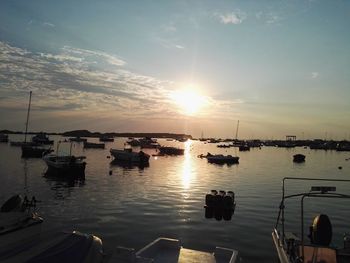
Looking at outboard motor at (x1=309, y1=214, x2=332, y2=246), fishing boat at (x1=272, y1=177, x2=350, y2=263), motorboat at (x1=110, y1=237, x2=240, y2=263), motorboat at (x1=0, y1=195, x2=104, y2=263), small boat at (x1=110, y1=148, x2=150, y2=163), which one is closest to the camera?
motorboat at (x1=0, y1=195, x2=104, y2=263)

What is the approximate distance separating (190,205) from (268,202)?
26.0ft

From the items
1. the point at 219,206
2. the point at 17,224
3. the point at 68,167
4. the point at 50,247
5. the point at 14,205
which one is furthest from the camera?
the point at 68,167

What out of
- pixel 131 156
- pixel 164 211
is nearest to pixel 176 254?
pixel 164 211

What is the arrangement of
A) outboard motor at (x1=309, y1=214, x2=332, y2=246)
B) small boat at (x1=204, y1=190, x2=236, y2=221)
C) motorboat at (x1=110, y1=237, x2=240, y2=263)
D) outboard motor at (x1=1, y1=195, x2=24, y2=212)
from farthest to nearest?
small boat at (x1=204, y1=190, x2=236, y2=221), outboard motor at (x1=1, y1=195, x2=24, y2=212), outboard motor at (x1=309, y1=214, x2=332, y2=246), motorboat at (x1=110, y1=237, x2=240, y2=263)

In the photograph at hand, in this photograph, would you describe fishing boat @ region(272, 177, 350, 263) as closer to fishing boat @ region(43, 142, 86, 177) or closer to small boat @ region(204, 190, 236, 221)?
small boat @ region(204, 190, 236, 221)

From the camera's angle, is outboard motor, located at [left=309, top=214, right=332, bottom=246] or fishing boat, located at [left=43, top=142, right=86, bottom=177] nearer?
outboard motor, located at [left=309, top=214, right=332, bottom=246]

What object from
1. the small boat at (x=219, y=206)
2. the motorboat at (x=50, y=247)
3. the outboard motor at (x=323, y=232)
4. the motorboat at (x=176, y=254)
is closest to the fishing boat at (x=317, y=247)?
the outboard motor at (x=323, y=232)

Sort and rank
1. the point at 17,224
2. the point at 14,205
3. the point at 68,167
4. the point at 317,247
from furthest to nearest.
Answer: the point at 68,167 < the point at 14,205 < the point at 17,224 < the point at 317,247

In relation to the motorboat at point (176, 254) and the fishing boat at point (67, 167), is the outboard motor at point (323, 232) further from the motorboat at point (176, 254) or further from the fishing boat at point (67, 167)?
the fishing boat at point (67, 167)

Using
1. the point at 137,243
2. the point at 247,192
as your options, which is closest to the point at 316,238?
the point at 137,243

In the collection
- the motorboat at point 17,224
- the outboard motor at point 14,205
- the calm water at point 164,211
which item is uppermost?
the outboard motor at point 14,205

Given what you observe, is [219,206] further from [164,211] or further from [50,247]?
[50,247]

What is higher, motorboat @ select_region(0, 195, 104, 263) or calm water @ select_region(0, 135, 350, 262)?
motorboat @ select_region(0, 195, 104, 263)

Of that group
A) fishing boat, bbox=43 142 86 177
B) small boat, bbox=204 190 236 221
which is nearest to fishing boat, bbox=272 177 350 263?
small boat, bbox=204 190 236 221
